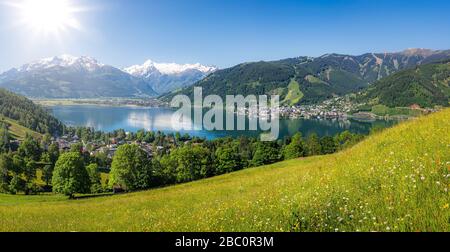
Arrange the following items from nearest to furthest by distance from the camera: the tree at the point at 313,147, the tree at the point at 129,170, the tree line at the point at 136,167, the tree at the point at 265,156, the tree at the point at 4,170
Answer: the tree line at the point at 136,167, the tree at the point at 129,170, the tree at the point at 4,170, the tree at the point at 265,156, the tree at the point at 313,147

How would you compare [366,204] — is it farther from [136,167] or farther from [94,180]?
[94,180]

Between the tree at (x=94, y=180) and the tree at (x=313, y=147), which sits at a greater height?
the tree at (x=313, y=147)

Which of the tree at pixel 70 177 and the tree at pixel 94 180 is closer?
the tree at pixel 70 177

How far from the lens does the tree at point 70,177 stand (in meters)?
61.0

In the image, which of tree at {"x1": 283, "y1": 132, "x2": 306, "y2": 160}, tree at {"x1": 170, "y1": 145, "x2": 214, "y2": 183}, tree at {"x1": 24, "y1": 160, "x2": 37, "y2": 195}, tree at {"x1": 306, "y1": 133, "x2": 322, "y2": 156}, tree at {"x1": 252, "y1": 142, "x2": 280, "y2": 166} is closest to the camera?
tree at {"x1": 170, "y1": 145, "x2": 214, "y2": 183}

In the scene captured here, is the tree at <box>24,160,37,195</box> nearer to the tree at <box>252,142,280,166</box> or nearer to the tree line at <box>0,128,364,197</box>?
the tree line at <box>0,128,364,197</box>

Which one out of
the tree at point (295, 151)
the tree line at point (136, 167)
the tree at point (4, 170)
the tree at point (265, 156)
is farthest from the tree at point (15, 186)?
the tree at point (295, 151)

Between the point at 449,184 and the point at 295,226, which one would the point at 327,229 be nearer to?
the point at 295,226

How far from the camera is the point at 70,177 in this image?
203 feet

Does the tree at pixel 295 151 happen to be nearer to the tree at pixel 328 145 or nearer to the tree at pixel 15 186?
the tree at pixel 328 145

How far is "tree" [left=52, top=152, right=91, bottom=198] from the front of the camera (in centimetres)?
6100

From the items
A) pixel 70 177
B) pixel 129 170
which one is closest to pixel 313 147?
pixel 129 170

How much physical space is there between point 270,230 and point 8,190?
95890mm

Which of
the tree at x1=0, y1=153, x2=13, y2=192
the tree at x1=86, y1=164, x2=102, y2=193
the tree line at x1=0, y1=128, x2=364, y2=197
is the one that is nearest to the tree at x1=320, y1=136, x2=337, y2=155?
the tree line at x1=0, y1=128, x2=364, y2=197
